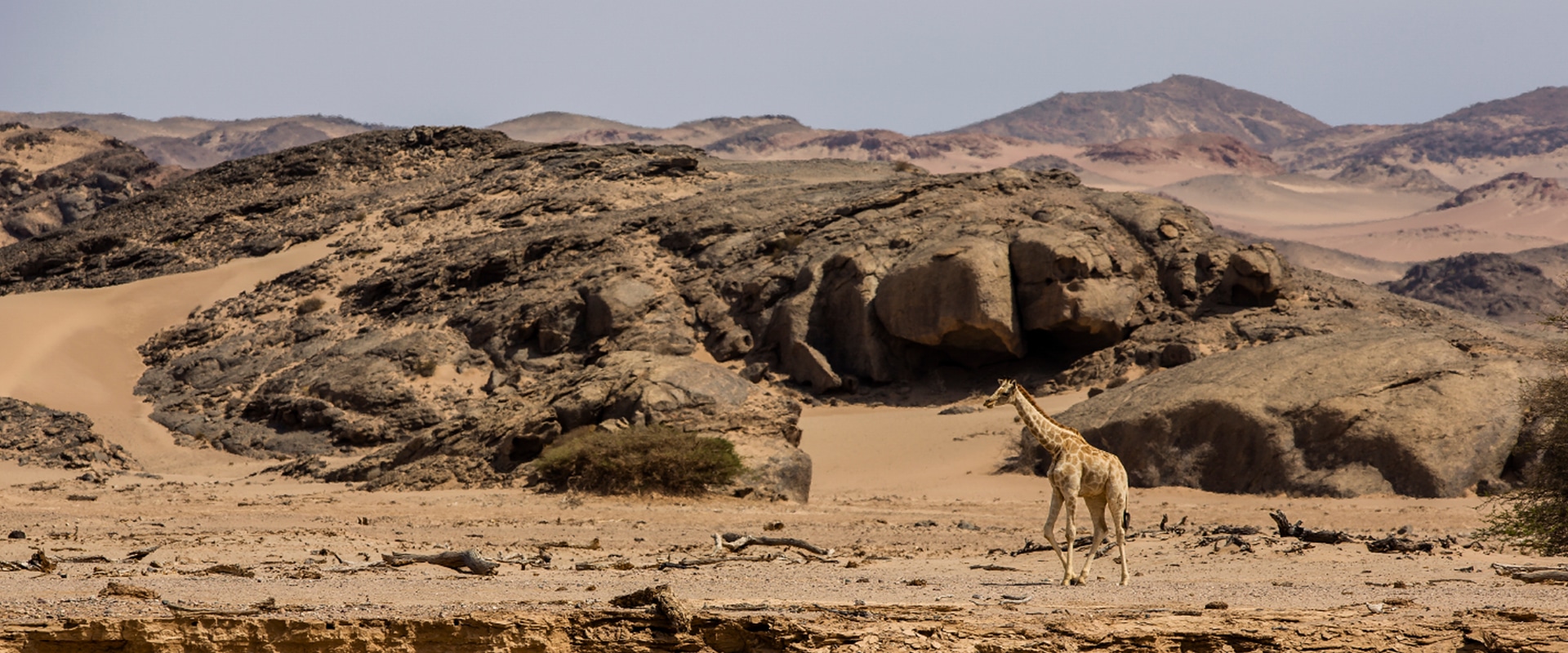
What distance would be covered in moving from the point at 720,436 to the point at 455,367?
13.9 metres

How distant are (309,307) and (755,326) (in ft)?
42.9

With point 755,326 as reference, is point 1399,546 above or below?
below

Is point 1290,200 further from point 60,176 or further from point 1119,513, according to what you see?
point 1119,513

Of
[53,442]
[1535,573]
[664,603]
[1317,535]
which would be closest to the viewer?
[664,603]

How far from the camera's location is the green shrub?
1819 centimetres

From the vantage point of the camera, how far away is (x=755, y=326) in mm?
32094

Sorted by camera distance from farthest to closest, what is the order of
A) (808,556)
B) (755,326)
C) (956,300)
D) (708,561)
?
(755,326) → (956,300) → (808,556) → (708,561)

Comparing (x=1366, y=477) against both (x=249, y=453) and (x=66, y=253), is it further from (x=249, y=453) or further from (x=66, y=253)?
(x=66, y=253)

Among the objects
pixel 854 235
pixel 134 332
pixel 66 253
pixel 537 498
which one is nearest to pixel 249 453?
pixel 134 332

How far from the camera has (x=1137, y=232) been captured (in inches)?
1236

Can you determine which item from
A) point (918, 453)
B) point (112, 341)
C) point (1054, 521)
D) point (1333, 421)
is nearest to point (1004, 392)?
point (1054, 521)

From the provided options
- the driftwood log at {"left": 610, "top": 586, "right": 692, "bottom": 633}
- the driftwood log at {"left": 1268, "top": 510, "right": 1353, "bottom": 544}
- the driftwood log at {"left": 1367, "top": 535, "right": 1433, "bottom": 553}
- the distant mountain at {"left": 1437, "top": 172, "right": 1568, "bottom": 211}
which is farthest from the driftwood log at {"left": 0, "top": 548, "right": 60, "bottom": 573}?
the distant mountain at {"left": 1437, "top": 172, "right": 1568, "bottom": 211}

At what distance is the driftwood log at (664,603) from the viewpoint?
25.5ft

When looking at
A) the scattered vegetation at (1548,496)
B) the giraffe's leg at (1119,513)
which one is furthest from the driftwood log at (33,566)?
the scattered vegetation at (1548,496)
